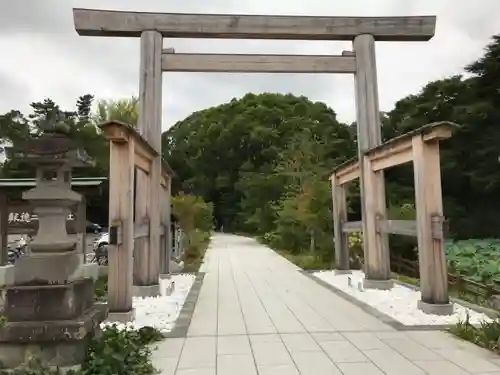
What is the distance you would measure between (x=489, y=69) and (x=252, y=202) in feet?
42.9

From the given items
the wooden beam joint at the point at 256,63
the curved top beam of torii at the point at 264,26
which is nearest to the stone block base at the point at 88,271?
the wooden beam joint at the point at 256,63

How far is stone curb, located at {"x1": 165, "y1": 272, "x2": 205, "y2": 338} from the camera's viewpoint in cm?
487

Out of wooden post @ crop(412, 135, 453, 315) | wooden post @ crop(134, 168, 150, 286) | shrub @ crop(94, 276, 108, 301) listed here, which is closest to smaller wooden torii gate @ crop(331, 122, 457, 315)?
wooden post @ crop(412, 135, 453, 315)

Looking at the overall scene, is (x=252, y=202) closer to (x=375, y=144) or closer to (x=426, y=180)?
(x=375, y=144)

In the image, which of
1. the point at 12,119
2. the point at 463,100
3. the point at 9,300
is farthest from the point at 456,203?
the point at 12,119

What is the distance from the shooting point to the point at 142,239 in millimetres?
7500

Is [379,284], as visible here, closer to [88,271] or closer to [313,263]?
[313,263]

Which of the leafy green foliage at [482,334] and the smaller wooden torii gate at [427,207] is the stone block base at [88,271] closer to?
the leafy green foliage at [482,334]

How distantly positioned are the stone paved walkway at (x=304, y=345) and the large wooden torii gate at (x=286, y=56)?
7.48ft

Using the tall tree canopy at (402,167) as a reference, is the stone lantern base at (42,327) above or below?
below

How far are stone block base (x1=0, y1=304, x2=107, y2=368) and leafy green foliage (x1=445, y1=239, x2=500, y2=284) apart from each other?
821 cm

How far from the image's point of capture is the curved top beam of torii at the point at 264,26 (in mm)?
7609

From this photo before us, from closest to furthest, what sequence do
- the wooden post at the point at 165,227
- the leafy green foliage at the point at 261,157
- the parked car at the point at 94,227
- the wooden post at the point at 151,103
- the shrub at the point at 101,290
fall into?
the shrub at the point at 101,290 < the wooden post at the point at 151,103 < the wooden post at the point at 165,227 < the parked car at the point at 94,227 < the leafy green foliage at the point at 261,157

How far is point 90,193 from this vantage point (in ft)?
32.3
